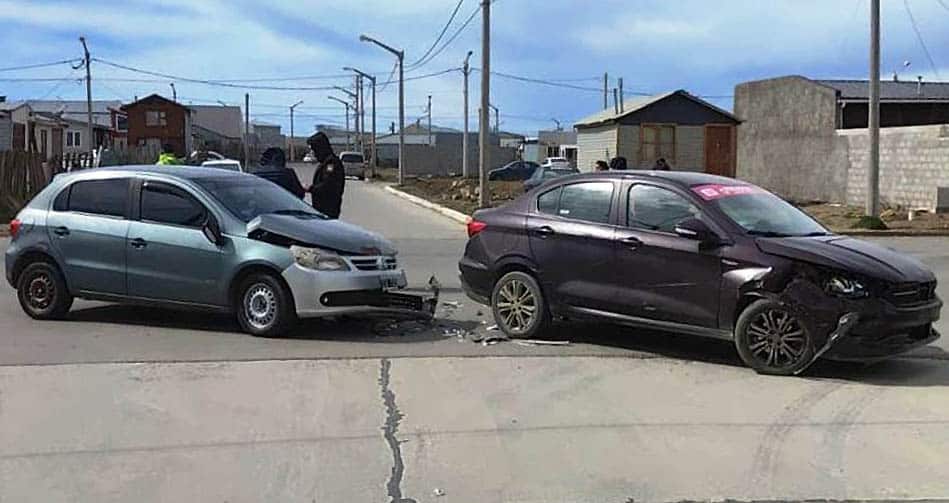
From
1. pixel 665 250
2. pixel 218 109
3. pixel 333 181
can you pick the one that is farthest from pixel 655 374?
pixel 218 109

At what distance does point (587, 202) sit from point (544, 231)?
45cm

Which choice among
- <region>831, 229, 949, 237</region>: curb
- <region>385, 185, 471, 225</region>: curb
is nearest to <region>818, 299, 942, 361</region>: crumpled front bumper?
<region>831, 229, 949, 237</region>: curb

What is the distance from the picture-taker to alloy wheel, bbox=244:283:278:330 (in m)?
9.39

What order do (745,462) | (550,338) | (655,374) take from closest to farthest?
(745,462) → (655,374) → (550,338)

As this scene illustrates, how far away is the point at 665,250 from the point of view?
28.2ft

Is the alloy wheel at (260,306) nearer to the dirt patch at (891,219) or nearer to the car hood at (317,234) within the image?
the car hood at (317,234)

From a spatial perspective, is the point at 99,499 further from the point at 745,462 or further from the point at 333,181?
the point at 333,181

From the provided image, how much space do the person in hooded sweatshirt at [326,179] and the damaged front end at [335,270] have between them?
Answer: 2.58 metres

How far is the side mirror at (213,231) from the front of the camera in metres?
9.56

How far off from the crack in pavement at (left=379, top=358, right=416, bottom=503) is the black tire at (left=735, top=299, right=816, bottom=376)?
2.68m

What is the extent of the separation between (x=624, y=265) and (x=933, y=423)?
281 centimetres

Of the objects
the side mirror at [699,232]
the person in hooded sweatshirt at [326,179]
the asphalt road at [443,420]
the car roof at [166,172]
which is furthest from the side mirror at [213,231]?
the side mirror at [699,232]

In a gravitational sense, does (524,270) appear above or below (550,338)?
above

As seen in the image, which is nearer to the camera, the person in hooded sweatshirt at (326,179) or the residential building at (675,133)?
the person in hooded sweatshirt at (326,179)
